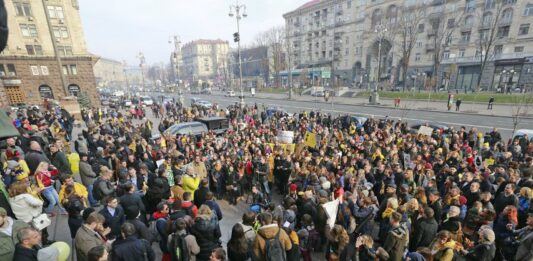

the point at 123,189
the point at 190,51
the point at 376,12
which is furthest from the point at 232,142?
the point at 190,51

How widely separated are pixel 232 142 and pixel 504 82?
4898 centimetres

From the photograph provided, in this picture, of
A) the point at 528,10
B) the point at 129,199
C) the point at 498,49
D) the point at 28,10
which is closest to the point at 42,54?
the point at 28,10

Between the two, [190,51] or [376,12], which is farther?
[190,51]

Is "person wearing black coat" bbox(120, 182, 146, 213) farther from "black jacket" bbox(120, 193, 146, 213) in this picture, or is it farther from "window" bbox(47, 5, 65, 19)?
"window" bbox(47, 5, 65, 19)

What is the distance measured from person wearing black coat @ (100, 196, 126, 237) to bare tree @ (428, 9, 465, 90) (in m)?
49.8

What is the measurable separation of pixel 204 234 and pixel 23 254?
7.37 feet

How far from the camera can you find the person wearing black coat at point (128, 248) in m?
3.50

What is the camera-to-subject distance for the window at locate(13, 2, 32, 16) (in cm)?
3241

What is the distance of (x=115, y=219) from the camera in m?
4.54

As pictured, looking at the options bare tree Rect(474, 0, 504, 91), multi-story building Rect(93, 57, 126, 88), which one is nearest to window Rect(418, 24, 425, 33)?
bare tree Rect(474, 0, 504, 91)

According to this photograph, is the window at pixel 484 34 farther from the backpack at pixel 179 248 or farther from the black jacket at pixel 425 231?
the backpack at pixel 179 248

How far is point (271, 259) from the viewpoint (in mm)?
3914

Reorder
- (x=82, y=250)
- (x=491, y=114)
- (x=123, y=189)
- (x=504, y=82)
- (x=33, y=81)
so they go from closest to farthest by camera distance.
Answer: (x=82, y=250) → (x=123, y=189) → (x=491, y=114) → (x=33, y=81) → (x=504, y=82)

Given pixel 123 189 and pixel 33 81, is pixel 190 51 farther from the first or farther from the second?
pixel 123 189
